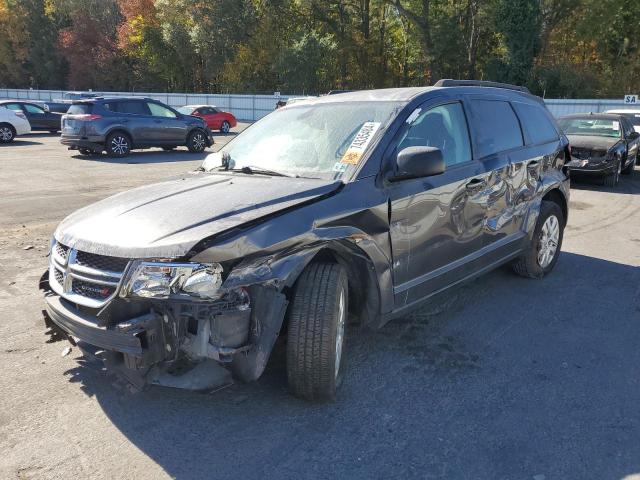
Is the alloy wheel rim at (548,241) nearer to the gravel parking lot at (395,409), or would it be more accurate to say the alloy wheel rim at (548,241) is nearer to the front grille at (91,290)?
the gravel parking lot at (395,409)

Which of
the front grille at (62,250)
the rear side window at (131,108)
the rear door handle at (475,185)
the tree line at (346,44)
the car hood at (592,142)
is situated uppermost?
the tree line at (346,44)

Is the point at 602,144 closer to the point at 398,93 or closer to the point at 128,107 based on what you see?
the point at 398,93

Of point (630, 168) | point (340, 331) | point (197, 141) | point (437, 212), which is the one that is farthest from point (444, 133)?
point (197, 141)

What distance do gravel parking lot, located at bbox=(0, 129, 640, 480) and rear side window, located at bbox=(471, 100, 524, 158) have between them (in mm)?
1385

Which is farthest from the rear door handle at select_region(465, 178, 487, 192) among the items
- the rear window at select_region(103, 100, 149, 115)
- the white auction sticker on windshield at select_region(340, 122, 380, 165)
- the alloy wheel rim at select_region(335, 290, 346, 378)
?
the rear window at select_region(103, 100, 149, 115)

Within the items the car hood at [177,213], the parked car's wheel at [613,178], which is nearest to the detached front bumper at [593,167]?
the parked car's wheel at [613,178]

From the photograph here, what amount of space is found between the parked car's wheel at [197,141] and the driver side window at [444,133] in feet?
46.7

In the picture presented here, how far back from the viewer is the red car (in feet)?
85.4

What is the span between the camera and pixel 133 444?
9.41 ft

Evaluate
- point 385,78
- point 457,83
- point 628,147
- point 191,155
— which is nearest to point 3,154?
point 191,155

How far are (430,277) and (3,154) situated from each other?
51.9 ft

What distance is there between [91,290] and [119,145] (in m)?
14.0

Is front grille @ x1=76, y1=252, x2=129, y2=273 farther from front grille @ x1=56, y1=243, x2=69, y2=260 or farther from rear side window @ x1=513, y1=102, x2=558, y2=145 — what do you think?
rear side window @ x1=513, y1=102, x2=558, y2=145

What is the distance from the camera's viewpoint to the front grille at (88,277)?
2.80m
